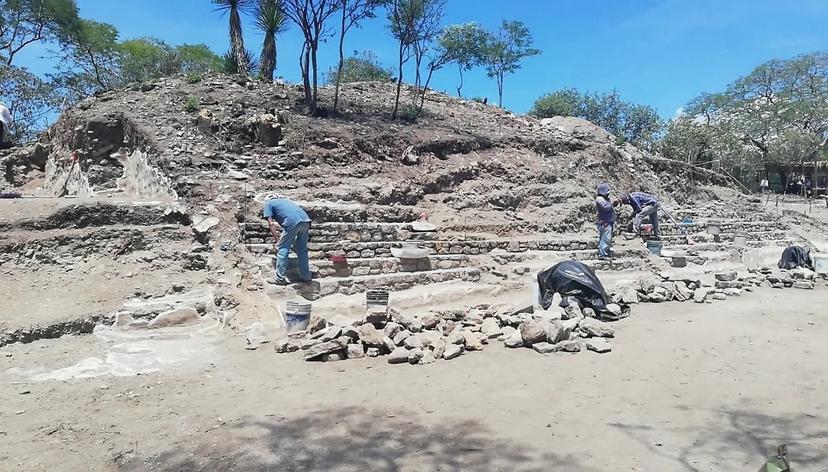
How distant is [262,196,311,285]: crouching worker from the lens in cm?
591

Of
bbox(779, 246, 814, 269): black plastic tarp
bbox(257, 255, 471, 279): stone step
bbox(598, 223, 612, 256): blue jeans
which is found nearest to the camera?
bbox(257, 255, 471, 279): stone step

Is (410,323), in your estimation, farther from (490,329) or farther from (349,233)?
(349,233)

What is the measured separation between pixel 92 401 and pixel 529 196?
932 centimetres

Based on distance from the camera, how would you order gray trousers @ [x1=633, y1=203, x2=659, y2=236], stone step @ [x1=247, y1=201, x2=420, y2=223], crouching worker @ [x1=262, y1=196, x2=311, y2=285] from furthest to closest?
gray trousers @ [x1=633, y1=203, x2=659, y2=236] < stone step @ [x1=247, y1=201, x2=420, y2=223] < crouching worker @ [x1=262, y1=196, x2=311, y2=285]

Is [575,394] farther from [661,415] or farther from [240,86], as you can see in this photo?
[240,86]

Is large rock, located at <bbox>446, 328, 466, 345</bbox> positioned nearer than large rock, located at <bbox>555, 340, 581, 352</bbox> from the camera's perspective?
No

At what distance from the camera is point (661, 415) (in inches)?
122

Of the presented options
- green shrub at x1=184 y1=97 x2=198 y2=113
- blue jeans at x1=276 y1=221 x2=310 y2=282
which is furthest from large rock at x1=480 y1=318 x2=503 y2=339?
green shrub at x1=184 y1=97 x2=198 y2=113

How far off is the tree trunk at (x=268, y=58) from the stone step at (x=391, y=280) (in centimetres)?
892

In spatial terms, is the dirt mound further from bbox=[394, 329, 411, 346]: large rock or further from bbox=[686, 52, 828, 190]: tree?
bbox=[686, 52, 828, 190]: tree

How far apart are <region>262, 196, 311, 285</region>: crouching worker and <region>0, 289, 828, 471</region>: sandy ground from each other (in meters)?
1.29

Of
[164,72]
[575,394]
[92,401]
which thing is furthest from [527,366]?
[164,72]

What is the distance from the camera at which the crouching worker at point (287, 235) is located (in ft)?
19.4

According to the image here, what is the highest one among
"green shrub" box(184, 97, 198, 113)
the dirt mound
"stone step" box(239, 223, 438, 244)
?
"green shrub" box(184, 97, 198, 113)
